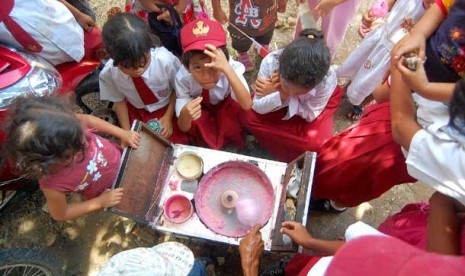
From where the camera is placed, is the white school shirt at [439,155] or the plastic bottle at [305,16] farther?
the plastic bottle at [305,16]

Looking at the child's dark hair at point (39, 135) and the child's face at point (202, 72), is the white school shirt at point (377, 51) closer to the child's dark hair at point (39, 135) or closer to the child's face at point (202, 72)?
the child's face at point (202, 72)

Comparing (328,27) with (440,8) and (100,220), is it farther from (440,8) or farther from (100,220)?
(100,220)

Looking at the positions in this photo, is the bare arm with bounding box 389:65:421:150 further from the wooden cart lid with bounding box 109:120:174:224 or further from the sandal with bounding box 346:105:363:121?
the sandal with bounding box 346:105:363:121

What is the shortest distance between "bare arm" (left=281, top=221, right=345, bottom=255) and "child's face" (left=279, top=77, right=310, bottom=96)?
702 millimetres

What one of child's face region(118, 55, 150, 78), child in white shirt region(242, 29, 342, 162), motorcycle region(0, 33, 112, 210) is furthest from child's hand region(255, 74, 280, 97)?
motorcycle region(0, 33, 112, 210)

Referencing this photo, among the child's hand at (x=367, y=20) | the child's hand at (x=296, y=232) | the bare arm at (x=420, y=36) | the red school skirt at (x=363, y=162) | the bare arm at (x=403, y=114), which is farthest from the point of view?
the child's hand at (x=367, y=20)

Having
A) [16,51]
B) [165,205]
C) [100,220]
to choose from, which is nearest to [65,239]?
[100,220]

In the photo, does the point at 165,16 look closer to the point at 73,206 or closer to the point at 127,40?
the point at 127,40

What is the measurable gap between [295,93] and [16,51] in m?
1.54

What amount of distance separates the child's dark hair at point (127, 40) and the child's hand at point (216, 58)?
0.33 meters

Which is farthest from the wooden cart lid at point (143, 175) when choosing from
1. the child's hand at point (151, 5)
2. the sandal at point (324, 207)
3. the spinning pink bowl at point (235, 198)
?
the sandal at point (324, 207)

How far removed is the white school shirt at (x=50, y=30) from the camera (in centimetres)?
193

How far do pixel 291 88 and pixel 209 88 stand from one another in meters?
0.52

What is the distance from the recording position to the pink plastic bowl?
186 cm
